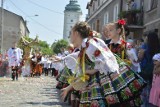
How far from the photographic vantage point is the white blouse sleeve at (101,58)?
181 inches

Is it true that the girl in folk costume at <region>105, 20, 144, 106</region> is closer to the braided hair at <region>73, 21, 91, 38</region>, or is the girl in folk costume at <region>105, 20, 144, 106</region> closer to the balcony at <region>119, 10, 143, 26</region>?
the braided hair at <region>73, 21, 91, 38</region>

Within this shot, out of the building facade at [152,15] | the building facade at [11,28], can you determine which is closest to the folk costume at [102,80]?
the building facade at [152,15]

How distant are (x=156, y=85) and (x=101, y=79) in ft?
8.18

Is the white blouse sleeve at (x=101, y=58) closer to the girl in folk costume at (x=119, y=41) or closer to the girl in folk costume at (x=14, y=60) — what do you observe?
the girl in folk costume at (x=119, y=41)

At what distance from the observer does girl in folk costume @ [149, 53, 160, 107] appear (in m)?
6.69

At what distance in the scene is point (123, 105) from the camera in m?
4.77

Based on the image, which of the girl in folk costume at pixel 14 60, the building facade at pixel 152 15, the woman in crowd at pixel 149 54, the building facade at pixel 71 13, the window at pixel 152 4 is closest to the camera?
the woman in crowd at pixel 149 54

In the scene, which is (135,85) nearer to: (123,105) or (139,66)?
(123,105)

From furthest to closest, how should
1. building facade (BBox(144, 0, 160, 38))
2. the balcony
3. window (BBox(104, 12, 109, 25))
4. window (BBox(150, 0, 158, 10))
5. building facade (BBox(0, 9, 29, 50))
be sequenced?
1. building facade (BBox(0, 9, 29, 50))
2. window (BBox(104, 12, 109, 25))
3. the balcony
4. window (BBox(150, 0, 158, 10))
5. building facade (BBox(144, 0, 160, 38))

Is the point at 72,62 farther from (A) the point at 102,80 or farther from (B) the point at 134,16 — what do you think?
(B) the point at 134,16

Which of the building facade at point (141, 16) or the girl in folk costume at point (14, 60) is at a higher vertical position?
the building facade at point (141, 16)

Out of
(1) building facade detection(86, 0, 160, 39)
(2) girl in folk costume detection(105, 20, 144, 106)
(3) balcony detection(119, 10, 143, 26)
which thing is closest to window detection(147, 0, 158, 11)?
(1) building facade detection(86, 0, 160, 39)

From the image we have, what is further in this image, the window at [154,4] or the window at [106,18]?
the window at [106,18]

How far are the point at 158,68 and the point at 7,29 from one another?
62.4 metres
